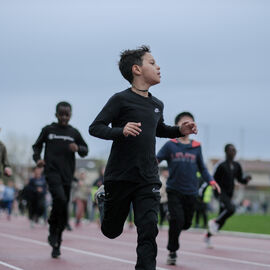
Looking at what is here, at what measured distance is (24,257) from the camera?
410 inches

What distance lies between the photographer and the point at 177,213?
10211 mm

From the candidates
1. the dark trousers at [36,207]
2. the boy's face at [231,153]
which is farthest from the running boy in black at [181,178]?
the dark trousers at [36,207]

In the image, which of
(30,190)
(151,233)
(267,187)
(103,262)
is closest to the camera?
(151,233)

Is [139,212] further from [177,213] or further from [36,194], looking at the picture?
[36,194]

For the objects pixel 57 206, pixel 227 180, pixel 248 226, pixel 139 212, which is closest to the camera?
pixel 139 212

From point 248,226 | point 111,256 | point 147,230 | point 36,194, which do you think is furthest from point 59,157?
point 248,226

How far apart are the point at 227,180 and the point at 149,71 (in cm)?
777

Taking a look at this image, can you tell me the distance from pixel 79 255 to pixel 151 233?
15.9 feet

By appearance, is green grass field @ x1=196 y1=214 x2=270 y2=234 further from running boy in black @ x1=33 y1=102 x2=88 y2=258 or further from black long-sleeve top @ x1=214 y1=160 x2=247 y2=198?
running boy in black @ x1=33 y1=102 x2=88 y2=258

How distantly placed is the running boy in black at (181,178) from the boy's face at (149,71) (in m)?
3.67

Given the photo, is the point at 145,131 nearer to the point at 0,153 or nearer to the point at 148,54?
the point at 148,54

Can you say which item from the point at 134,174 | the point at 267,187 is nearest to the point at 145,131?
the point at 134,174

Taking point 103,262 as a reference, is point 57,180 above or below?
above

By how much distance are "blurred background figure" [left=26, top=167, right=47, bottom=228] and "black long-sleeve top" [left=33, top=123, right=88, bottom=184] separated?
38.8 ft
